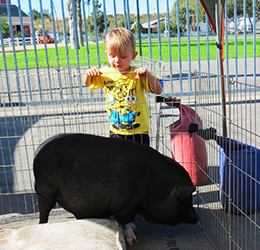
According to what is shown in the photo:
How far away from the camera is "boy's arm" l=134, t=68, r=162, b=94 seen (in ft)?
10.4

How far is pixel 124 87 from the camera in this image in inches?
131

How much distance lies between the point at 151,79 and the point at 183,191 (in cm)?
98

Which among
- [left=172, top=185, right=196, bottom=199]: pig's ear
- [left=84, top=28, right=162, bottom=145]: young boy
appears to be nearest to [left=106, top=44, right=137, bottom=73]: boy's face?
[left=84, top=28, right=162, bottom=145]: young boy

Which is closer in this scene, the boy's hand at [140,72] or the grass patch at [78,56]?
the boy's hand at [140,72]

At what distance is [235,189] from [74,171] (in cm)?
130

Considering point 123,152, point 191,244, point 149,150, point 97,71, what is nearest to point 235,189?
point 191,244

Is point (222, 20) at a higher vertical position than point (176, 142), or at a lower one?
higher

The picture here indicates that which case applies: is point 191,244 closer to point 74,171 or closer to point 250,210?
point 250,210

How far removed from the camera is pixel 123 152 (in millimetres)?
2896

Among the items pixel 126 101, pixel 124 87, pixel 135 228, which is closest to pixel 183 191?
pixel 135 228

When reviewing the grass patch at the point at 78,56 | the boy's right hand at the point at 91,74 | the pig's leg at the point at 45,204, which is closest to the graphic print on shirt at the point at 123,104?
the boy's right hand at the point at 91,74

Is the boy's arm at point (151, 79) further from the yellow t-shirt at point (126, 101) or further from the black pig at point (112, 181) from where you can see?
the black pig at point (112, 181)

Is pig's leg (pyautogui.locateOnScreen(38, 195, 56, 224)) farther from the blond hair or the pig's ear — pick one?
the blond hair

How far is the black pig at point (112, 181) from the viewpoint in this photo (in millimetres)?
2824
